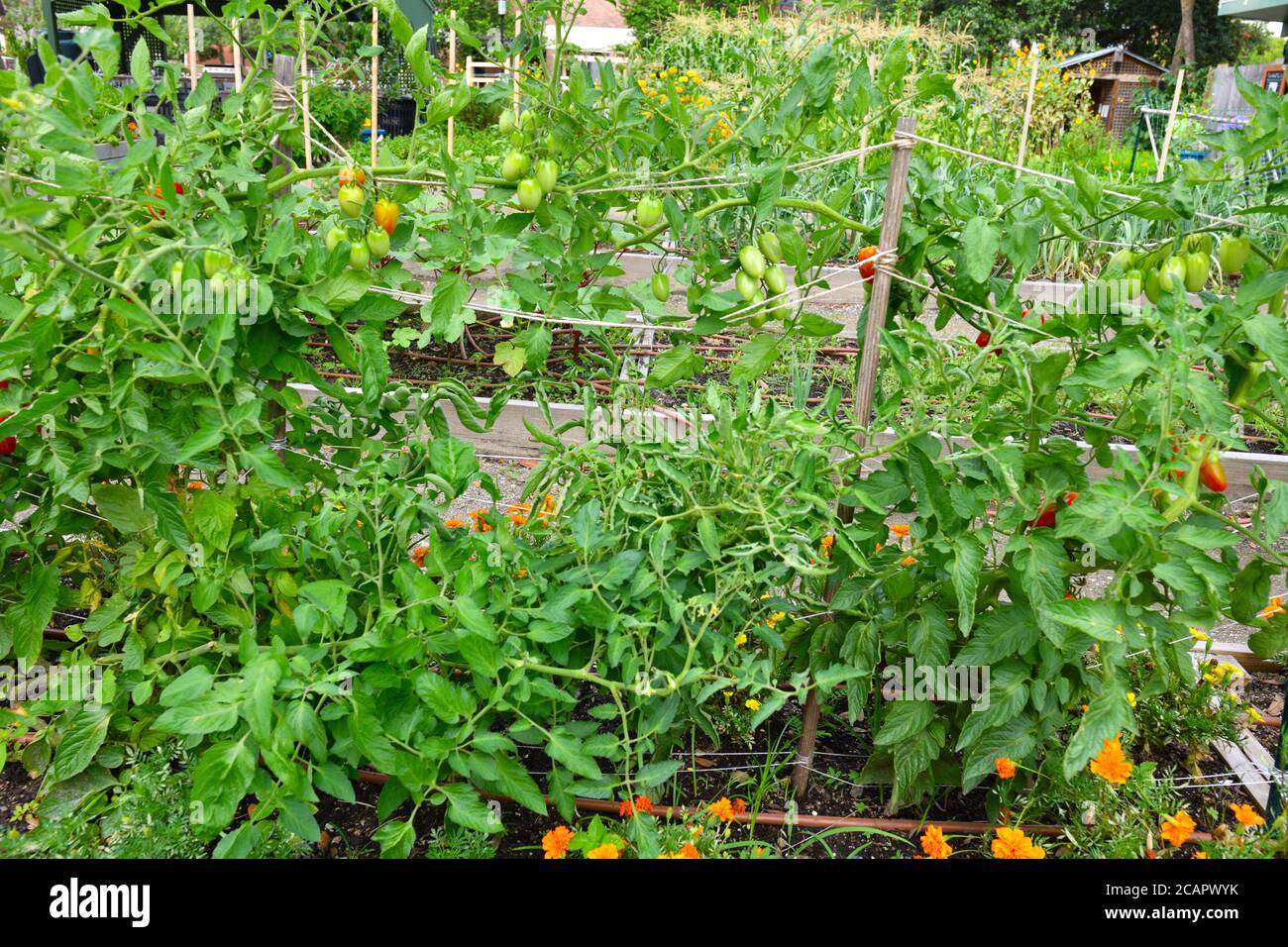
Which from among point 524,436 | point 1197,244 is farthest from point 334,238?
point 524,436

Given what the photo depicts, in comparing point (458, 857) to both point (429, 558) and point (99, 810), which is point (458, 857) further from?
point (99, 810)

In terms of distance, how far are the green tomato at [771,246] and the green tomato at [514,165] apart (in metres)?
0.46

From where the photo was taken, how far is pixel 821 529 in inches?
71.2

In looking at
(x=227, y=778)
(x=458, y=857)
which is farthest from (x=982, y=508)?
(x=227, y=778)

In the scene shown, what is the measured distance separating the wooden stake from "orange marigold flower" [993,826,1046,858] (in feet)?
1.34

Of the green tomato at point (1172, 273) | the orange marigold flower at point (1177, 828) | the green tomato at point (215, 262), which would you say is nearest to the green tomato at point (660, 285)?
the green tomato at point (215, 262)

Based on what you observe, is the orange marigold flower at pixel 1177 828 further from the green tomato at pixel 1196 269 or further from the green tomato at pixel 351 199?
the green tomato at pixel 351 199

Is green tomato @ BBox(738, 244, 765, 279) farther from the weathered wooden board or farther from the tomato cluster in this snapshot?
the weathered wooden board

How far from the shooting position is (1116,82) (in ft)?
62.9

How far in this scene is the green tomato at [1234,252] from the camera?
1724mm

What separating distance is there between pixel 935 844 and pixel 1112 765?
36 centimetres

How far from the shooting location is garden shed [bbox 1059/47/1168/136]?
17.2 meters

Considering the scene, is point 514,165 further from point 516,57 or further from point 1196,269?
point 1196,269

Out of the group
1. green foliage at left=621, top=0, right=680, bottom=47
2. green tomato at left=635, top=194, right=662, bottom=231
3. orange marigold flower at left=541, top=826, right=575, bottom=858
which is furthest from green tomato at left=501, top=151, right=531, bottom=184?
green foliage at left=621, top=0, right=680, bottom=47
